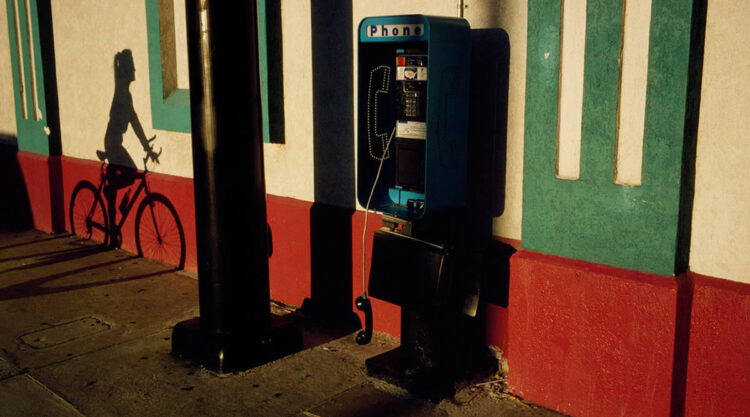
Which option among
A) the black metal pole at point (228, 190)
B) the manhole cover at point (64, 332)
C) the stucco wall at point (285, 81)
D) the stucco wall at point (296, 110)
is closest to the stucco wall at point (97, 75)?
the stucco wall at point (285, 81)

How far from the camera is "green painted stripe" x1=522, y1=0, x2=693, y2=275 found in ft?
10.2

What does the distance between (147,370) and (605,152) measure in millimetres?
2899

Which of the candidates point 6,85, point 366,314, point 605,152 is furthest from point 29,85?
point 605,152

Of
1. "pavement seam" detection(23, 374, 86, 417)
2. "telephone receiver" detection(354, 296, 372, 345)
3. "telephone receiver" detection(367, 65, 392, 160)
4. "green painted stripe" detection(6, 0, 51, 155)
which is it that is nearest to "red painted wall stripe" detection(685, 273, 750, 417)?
"telephone receiver" detection(354, 296, 372, 345)

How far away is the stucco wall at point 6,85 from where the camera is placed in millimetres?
8523

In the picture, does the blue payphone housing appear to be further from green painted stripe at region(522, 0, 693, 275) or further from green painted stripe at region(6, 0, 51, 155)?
green painted stripe at region(6, 0, 51, 155)

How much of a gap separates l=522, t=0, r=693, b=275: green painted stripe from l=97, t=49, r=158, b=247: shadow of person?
163 inches

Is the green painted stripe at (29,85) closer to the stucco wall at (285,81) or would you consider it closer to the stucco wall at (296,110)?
the stucco wall at (285,81)

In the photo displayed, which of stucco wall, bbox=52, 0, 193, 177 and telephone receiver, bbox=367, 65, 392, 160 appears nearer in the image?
telephone receiver, bbox=367, 65, 392, 160

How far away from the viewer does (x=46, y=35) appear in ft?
25.2

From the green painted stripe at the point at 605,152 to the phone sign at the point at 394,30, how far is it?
1.86 ft

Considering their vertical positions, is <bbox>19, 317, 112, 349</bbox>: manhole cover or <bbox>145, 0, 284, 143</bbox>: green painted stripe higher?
<bbox>145, 0, 284, 143</bbox>: green painted stripe

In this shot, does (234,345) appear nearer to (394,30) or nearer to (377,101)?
(377,101)

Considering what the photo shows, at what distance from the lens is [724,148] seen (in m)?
3.10
